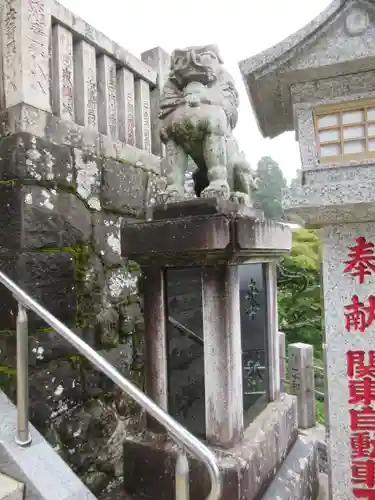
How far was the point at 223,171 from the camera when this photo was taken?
91.9 inches

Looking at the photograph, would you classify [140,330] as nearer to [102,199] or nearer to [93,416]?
[93,416]

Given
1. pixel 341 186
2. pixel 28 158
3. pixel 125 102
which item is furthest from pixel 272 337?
pixel 125 102

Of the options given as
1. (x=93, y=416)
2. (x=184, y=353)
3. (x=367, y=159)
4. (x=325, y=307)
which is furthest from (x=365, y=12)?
(x=93, y=416)

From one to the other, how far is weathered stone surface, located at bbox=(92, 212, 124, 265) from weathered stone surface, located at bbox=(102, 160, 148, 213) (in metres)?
0.10

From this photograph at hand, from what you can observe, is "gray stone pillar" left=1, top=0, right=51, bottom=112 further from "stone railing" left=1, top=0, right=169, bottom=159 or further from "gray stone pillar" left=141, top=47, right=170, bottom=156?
"gray stone pillar" left=141, top=47, right=170, bottom=156

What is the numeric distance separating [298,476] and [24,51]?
10.4 feet

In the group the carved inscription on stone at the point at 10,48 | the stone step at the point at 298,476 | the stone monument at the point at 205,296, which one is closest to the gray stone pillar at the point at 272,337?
the stone monument at the point at 205,296

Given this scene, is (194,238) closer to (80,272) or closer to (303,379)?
(80,272)

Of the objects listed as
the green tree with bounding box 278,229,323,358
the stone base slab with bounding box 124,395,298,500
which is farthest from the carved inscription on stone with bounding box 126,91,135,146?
the green tree with bounding box 278,229,323,358

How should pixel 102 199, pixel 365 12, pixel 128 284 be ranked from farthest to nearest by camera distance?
pixel 128 284, pixel 102 199, pixel 365 12

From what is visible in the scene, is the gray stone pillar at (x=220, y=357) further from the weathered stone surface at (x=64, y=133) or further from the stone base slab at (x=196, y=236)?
the weathered stone surface at (x=64, y=133)

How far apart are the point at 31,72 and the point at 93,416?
237cm

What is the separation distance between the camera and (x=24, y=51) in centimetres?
234

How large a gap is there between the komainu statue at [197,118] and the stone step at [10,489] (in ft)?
5.16
